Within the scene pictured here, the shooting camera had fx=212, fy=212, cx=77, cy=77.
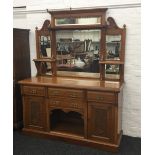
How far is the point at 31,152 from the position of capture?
284 centimetres

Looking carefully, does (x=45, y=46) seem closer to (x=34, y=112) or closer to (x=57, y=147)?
(x=34, y=112)

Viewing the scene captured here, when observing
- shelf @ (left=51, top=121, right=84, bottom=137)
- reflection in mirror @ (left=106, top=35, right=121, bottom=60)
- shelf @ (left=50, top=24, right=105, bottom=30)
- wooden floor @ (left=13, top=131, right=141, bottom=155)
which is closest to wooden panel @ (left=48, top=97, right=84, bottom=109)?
shelf @ (left=51, top=121, right=84, bottom=137)

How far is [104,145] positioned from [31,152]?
0.99 metres

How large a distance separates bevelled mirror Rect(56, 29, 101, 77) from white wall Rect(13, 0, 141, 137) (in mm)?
392

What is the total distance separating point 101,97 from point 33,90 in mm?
1034

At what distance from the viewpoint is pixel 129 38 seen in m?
3.02

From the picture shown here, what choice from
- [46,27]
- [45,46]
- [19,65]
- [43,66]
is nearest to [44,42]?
[45,46]

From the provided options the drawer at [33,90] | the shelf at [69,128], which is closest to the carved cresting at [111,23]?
the drawer at [33,90]

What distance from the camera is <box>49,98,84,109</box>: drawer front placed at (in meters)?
2.90

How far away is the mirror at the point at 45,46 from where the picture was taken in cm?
346

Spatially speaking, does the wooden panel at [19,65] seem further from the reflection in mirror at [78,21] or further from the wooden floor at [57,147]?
the reflection in mirror at [78,21]

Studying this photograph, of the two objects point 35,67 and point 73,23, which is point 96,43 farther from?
point 35,67
